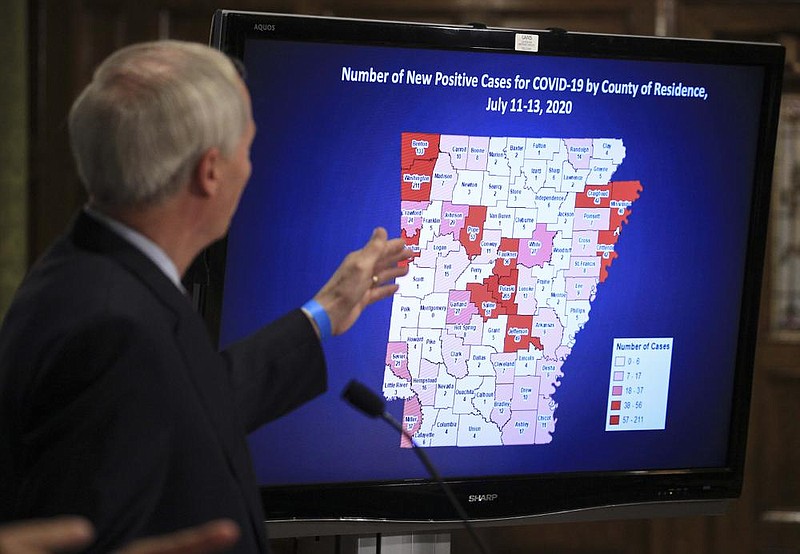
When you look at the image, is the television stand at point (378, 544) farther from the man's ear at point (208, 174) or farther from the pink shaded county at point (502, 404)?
the man's ear at point (208, 174)

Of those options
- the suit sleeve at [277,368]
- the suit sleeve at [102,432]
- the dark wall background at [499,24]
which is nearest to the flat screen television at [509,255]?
the suit sleeve at [277,368]

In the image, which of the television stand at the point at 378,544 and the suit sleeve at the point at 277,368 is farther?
the television stand at the point at 378,544

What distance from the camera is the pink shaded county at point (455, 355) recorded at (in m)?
1.92

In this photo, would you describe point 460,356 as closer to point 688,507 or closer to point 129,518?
point 688,507

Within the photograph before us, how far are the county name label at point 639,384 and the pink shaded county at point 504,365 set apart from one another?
20 cm

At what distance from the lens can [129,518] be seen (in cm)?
122

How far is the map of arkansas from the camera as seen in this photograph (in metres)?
1.90

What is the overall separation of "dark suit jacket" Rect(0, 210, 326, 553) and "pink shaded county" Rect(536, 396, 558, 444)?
0.74m

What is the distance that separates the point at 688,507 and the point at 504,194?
0.73m

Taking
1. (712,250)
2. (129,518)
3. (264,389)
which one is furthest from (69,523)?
(712,250)

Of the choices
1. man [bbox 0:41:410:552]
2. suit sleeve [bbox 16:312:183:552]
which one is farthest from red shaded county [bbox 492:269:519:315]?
suit sleeve [bbox 16:312:183:552]

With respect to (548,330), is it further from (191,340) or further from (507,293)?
(191,340)

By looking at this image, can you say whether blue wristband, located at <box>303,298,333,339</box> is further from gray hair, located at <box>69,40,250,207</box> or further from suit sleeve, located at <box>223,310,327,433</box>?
gray hair, located at <box>69,40,250,207</box>

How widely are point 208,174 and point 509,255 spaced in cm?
74
